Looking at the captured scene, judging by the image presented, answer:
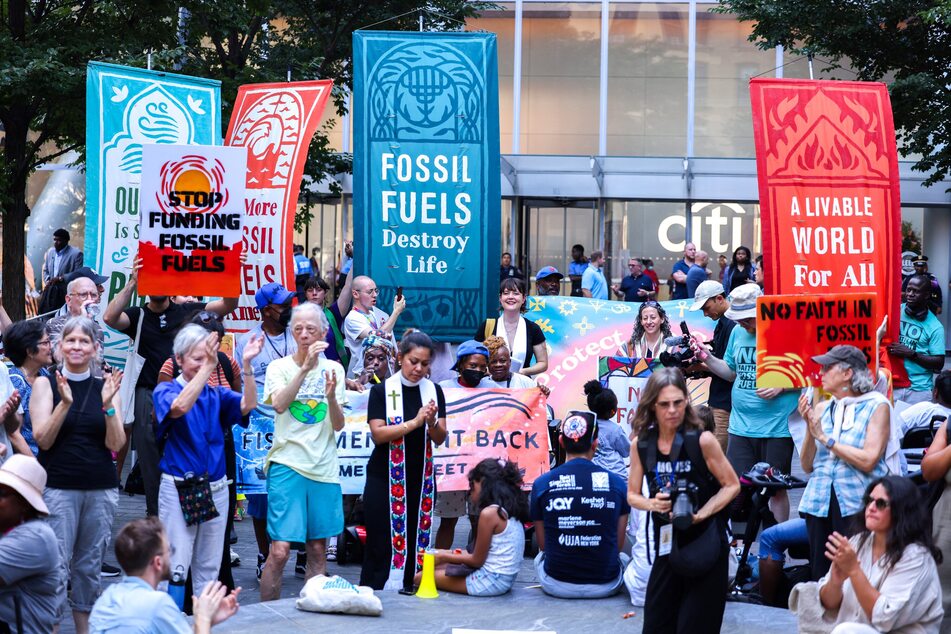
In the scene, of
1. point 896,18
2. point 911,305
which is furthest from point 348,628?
point 896,18

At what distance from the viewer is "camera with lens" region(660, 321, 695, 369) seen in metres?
9.79

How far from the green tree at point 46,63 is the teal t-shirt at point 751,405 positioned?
894 cm

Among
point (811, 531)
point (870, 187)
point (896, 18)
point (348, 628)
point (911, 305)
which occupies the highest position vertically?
point (896, 18)

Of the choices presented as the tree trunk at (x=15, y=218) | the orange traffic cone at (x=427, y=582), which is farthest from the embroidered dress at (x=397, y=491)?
the tree trunk at (x=15, y=218)

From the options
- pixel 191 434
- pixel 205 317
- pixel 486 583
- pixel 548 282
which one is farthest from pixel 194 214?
pixel 548 282

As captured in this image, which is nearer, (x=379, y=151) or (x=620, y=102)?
(x=379, y=151)

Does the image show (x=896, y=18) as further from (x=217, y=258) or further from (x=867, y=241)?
(x=217, y=258)

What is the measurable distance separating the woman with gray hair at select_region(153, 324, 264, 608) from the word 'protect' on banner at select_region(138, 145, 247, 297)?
1.71 metres

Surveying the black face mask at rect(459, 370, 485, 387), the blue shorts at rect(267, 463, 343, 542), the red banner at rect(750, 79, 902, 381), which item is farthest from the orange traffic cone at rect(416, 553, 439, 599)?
the red banner at rect(750, 79, 902, 381)

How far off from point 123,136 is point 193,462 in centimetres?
434

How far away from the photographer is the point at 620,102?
2933 centimetres

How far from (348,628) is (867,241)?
4.51 metres

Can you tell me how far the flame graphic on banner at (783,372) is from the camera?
798 centimetres

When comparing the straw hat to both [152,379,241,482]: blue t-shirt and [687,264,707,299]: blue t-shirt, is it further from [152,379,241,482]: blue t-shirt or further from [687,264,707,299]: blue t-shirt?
[687,264,707,299]: blue t-shirt
